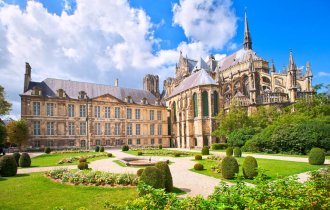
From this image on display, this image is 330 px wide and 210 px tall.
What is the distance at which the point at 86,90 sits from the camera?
49.0 m

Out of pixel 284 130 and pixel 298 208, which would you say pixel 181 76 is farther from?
pixel 298 208

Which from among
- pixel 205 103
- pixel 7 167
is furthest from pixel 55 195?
pixel 205 103

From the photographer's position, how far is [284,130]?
28125mm

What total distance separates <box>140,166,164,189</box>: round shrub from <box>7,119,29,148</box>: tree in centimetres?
3453

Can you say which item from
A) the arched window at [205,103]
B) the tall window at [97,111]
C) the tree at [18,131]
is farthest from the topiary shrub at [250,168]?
the tall window at [97,111]

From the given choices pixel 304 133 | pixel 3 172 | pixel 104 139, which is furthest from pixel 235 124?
pixel 3 172

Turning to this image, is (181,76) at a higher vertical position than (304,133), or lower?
higher

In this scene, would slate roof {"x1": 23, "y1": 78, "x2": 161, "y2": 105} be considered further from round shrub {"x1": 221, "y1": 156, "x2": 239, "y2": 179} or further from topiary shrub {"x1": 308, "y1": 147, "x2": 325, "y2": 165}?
topiary shrub {"x1": 308, "y1": 147, "x2": 325, "y2": 165}

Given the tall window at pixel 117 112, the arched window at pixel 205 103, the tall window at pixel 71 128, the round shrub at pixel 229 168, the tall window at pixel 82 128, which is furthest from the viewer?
the tall window at pixel 117 112

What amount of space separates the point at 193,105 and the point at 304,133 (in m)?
25.5

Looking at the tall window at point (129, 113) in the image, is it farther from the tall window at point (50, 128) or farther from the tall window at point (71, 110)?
the tall window at point (50, 128)

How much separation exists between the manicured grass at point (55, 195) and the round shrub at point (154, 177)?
1018 millimetres

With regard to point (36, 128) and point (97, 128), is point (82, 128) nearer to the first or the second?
point (97, 128)

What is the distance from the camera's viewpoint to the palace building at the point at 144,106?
43000mm
